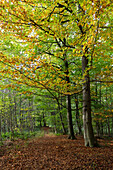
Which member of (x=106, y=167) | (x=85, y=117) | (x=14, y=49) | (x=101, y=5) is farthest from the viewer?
(x=14, y=49)

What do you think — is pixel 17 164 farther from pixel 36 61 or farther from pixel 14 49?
pixel 14 49

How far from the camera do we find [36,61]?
4.29 m

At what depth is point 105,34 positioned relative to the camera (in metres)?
4.17

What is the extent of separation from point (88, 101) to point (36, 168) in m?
3.87

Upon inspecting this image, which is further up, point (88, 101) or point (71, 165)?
point (88, 101)

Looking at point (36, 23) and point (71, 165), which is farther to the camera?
point (36, 23)

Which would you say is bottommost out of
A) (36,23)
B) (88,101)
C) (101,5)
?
(88,101)

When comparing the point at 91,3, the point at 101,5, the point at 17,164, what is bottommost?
the point at 17,164

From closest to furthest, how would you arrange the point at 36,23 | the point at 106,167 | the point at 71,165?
the point at 106,167
the point at 71,165
the point at 36,23

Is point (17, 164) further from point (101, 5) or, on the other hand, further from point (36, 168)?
point (101, 5)

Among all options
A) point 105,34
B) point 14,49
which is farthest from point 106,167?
point 14,49

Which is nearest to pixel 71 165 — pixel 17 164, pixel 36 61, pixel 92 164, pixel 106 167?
pixel 92 164

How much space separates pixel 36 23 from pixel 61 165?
5.27 m

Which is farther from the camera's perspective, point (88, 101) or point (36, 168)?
point (88, 101)
